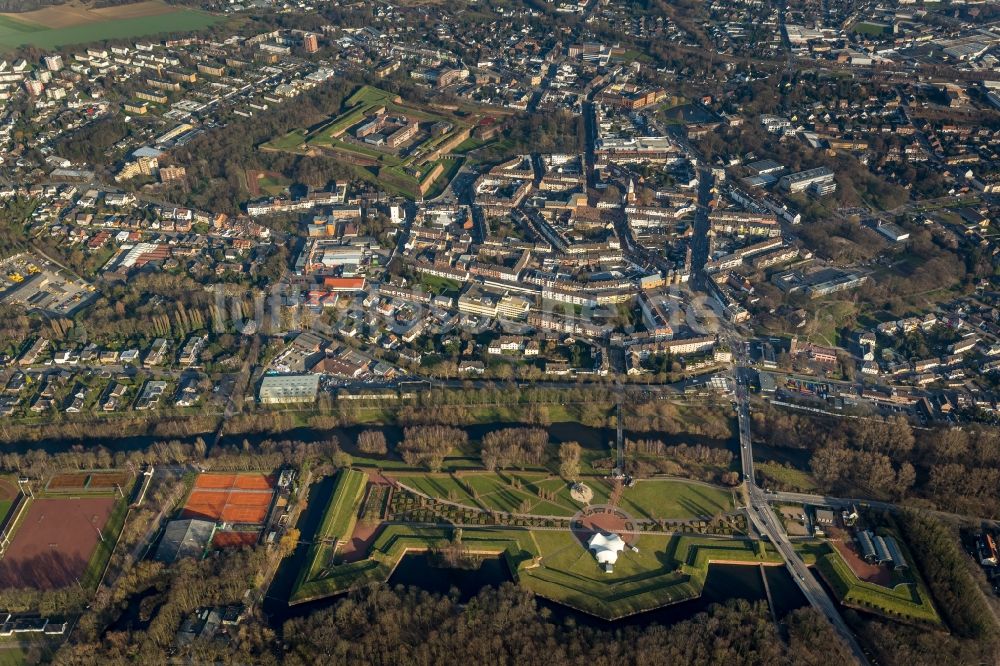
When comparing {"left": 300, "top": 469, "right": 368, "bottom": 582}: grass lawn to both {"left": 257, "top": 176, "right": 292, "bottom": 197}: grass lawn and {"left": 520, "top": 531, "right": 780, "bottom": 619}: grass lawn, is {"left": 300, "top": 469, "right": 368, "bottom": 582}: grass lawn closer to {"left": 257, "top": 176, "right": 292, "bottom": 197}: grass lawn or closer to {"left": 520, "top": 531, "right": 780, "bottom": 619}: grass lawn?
{"left": 520, "top": 531, "right": 780, "bottom": 619}: grass lawn

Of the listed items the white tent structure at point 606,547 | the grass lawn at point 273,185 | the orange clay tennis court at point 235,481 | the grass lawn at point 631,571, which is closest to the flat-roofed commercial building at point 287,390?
the orange clay tennis court at point 235,481

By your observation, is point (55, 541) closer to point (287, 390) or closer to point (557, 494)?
point (287, 390)

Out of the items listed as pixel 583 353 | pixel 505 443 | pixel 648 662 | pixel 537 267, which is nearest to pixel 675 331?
pixel 583 353

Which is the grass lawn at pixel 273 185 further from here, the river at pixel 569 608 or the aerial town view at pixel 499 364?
the river at pixel 569 608

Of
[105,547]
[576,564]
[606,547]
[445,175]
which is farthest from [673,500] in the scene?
[445,175]

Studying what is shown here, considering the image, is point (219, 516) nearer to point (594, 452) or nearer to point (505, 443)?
point (505, 443)
